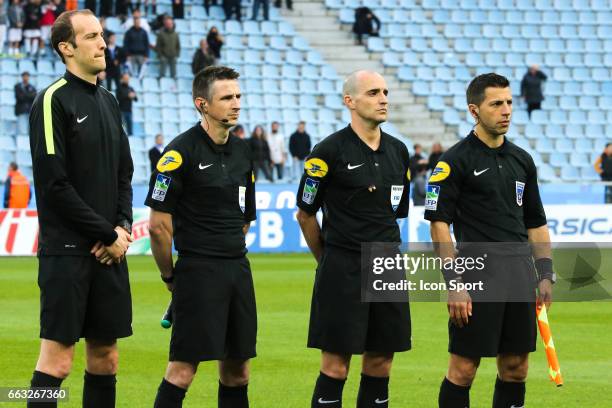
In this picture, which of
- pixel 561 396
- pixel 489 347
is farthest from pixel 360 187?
pixel 561 396

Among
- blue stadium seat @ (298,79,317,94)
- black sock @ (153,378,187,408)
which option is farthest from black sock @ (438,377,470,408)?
blue stadium seat @ (298,79,317,94)

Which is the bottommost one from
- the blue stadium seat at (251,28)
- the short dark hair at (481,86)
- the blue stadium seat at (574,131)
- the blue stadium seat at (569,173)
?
the blue stadium seat at (569,173)

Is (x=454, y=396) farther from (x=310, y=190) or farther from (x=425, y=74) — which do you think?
(x=425, y=74)

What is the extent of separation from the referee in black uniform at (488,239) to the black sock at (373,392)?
1.08 ft

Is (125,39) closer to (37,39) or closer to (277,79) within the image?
(37,39)

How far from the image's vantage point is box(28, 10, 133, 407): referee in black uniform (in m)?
6.35

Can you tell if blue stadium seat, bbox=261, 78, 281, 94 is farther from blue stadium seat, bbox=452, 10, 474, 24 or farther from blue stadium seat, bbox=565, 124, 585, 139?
blue stadium seat, bbox=565, 124, 585, 139

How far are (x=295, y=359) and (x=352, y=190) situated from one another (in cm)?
404

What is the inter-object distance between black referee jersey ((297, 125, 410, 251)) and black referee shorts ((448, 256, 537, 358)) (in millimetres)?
601

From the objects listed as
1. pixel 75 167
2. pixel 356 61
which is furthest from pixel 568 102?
pixel 75 167

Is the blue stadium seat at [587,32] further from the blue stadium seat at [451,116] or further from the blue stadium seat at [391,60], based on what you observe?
the blue stadium seat at [391,60]

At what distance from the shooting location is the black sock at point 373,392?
7.23 m

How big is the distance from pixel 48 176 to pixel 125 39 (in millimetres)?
22681

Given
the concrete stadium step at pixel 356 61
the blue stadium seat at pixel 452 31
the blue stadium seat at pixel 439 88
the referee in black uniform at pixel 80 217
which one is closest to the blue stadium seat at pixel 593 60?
the blue stadium seat at pixel 452 31
